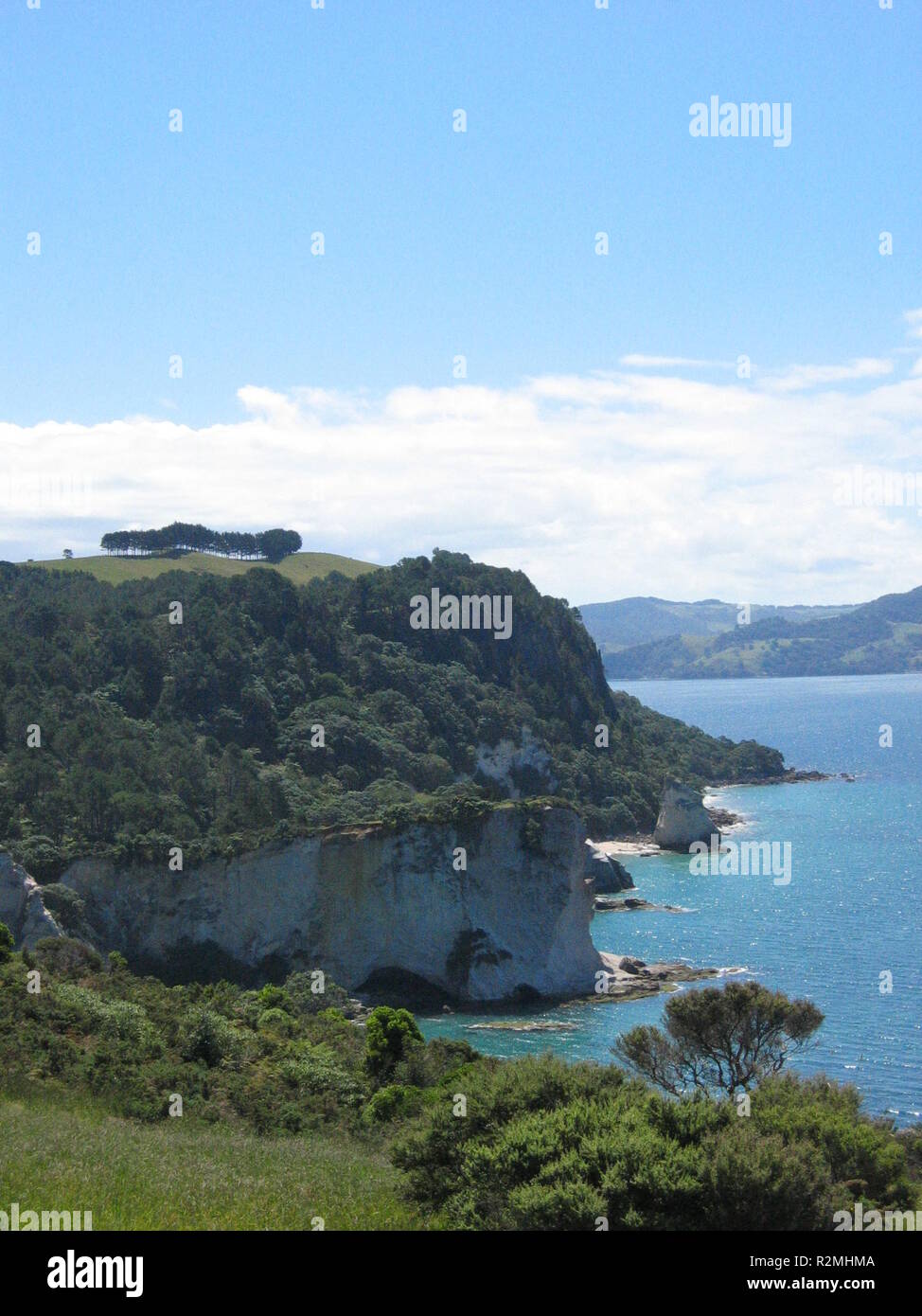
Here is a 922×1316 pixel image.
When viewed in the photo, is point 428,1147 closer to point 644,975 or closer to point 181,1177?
point 181,1177

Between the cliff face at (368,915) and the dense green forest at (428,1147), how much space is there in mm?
26028

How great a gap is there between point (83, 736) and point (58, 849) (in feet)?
36.8

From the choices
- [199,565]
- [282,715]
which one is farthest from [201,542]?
[282,715]

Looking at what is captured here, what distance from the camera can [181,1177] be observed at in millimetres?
12516

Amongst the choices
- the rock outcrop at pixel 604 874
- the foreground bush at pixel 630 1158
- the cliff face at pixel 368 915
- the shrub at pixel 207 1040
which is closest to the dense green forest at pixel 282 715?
the cliff face at pixel 368 915

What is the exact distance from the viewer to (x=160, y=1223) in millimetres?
10508

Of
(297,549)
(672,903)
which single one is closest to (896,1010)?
(672,903)

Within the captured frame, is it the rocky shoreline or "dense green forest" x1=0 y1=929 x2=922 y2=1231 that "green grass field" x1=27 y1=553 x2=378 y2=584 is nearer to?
the rocky shoreline

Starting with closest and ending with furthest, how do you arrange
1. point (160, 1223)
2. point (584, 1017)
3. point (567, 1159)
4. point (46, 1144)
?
point (160, 1223), point (567, 1159), point (46, 1144), point (584, 1017)

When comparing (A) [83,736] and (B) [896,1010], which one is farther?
(A) [83,736]

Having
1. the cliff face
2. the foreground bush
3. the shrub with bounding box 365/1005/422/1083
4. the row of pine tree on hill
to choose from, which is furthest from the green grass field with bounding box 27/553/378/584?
the foreground bush

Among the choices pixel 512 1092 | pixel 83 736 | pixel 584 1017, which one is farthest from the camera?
pixel 83 736
